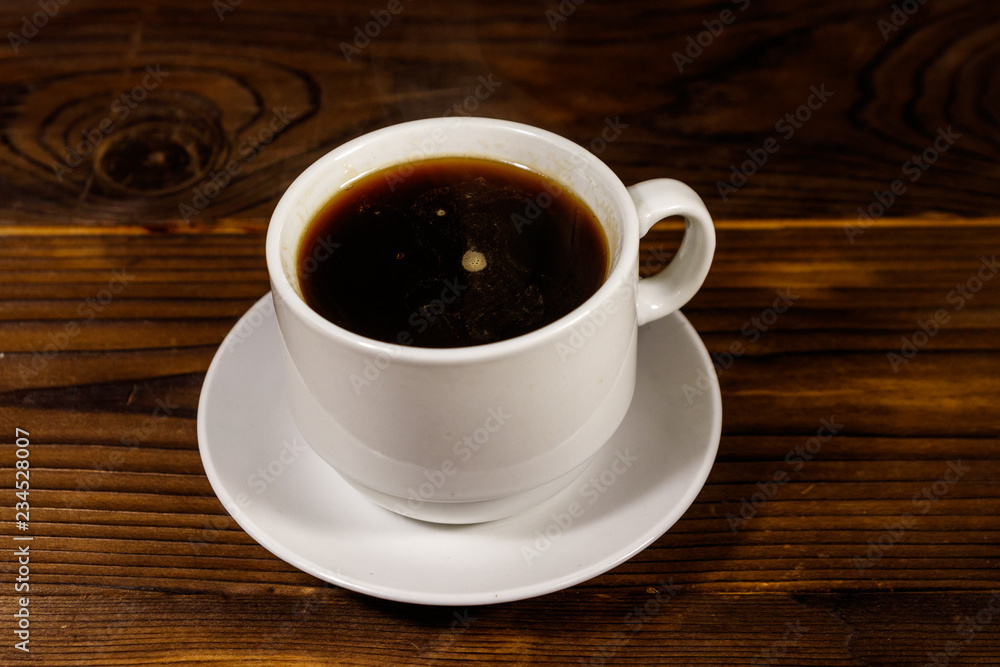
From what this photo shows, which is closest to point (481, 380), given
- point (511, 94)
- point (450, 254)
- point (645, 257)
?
point (450, 254)

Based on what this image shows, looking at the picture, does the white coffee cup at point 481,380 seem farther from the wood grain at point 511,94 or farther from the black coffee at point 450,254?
the wood grain at point 511,94

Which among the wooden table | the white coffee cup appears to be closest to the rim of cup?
the white coffee cup

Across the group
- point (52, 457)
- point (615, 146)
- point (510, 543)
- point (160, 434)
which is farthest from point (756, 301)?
point (52, 457)

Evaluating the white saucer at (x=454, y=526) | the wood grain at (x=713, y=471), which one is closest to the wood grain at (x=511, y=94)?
the wood grain at (x=713, y=471)

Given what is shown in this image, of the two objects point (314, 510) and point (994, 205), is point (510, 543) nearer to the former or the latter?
point (314, 510)

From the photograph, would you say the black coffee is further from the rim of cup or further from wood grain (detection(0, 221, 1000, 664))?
wood grain (detection(0, 221, 1000, 664))
